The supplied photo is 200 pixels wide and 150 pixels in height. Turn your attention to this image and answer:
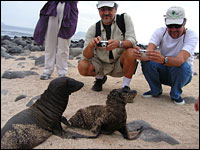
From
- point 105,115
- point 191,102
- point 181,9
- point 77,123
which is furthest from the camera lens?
point 191,102

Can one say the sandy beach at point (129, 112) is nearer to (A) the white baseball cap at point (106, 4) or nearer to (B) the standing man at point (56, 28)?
(B) the standing man at point (56, 28)

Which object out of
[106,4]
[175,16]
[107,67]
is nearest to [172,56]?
[175,16]

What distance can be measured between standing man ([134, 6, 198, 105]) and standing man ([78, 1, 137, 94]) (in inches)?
11.3

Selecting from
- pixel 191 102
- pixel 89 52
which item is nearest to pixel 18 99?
pixel 89 52

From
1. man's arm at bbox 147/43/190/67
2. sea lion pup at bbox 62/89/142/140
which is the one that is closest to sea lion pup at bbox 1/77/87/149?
sea lion pup at bbox 62/89/142/140

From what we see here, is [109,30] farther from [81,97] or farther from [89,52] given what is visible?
[81,97]

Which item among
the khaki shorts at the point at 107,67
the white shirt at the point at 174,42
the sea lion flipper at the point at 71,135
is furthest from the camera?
the khaki shorts at the point at 107,67

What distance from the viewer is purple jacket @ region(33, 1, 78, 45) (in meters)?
5.21

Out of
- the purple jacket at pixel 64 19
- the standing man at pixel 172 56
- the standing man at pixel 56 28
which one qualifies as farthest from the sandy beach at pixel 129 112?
the purple jacket at pixel 64 19

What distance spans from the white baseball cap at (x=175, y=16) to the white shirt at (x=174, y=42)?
0.38 metres

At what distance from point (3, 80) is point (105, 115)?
3.19 meters

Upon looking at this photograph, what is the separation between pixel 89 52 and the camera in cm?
437

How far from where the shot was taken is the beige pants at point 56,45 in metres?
5.29

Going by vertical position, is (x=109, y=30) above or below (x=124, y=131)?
above
